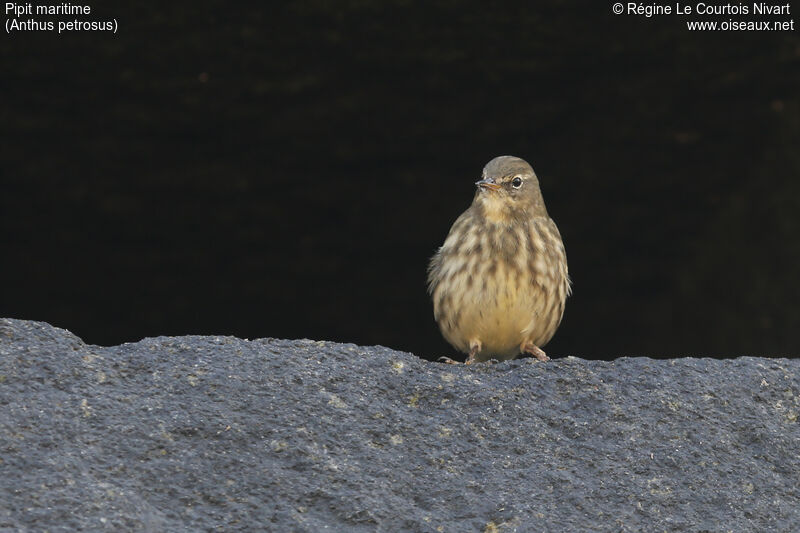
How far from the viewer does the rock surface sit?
356 centimetres

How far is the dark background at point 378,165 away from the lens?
22.0ft

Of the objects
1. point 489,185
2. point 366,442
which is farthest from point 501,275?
point 366,442

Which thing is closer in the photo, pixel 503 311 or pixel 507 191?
pixel 503 311

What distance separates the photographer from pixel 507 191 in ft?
21.6

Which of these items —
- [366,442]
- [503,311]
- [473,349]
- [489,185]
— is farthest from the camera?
[489,185]

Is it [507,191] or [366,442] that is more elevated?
[507,191]

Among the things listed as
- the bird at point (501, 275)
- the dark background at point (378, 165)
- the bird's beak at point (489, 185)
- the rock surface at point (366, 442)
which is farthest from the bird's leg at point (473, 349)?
the rock surface at point (366, 442)

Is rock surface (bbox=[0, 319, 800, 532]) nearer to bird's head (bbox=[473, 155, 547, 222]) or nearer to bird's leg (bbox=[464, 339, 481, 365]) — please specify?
bird's leg (bbox=[464, 339, 481, 365])

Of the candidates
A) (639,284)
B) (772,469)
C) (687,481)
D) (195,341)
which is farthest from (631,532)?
(639,284)

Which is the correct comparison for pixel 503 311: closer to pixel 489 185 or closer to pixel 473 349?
pixel 473 349

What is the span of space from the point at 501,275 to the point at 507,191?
605 millimetres

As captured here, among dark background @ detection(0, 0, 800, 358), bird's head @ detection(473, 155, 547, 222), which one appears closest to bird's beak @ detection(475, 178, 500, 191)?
bird's head @ detection(473, 155, 547, 222)

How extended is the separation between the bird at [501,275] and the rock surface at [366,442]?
161 centimetres

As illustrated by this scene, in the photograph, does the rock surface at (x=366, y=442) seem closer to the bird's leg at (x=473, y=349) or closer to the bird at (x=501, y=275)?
the bird at (x=501, y=275)
